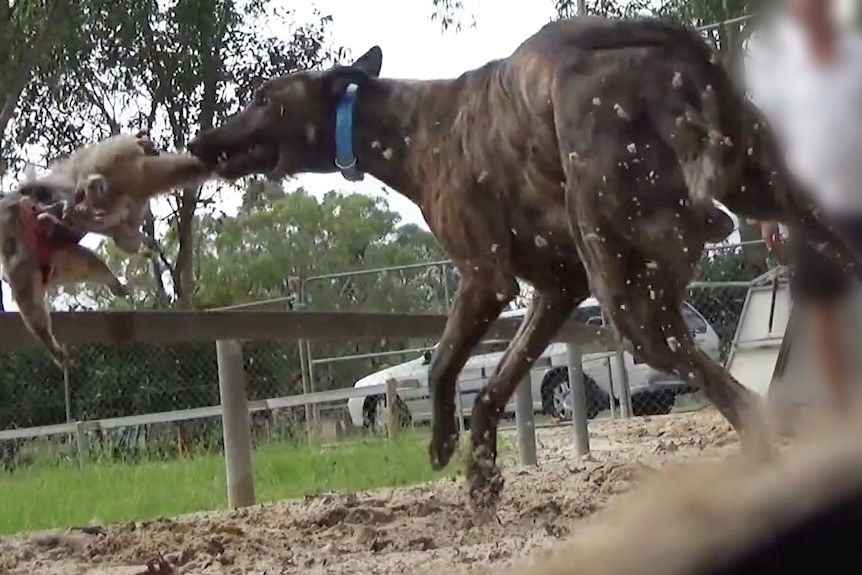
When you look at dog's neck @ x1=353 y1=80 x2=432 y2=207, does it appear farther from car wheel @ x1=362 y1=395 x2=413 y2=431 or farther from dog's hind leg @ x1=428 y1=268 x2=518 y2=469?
car wheel @ x1=362 y1=395 x2=413 y2=431

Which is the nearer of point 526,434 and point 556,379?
point 556,379

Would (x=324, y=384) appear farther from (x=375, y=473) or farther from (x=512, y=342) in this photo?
(x=512, y=342)

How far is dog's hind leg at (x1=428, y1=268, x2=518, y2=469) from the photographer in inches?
67.2

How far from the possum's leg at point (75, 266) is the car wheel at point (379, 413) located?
2.89 ft

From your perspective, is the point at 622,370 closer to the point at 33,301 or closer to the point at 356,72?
the point at 356,72

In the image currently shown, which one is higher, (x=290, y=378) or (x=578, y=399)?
(x=290, y=378)

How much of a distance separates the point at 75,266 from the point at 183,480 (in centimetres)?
109

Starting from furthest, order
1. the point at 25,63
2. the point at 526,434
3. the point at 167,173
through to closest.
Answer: the point at 526,434
the point at 25,63
the point at 167,173

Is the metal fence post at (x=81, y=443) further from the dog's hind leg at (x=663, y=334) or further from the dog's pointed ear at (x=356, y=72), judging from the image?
the dog's hind leg at (x=663, y=334)

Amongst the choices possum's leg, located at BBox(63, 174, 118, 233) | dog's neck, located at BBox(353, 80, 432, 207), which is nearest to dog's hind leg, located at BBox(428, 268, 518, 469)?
dog's neck, located at BBox(353, 80, 432, 207)

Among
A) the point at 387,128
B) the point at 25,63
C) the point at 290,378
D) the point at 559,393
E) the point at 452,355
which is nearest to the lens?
the point at 387,128

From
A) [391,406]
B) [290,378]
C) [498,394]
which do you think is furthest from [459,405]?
[290,378]

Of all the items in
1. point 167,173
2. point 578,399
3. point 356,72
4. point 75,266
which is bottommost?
point 578,399

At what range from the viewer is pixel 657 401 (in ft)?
5.47
